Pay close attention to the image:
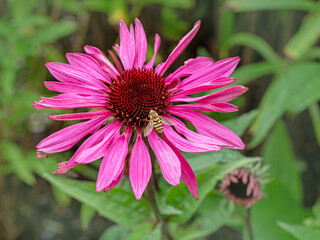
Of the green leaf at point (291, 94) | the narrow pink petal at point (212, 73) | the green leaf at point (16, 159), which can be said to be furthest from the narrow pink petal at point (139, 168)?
the green leaf at point (16, 159)

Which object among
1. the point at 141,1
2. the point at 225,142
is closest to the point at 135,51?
the point at 225,142

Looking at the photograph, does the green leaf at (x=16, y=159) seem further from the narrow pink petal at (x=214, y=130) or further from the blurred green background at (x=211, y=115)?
the narrow pink petal at (x=214, y=130)

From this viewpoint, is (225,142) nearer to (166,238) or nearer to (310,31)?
(166,238)

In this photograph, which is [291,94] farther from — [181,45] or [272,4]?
[181,45]

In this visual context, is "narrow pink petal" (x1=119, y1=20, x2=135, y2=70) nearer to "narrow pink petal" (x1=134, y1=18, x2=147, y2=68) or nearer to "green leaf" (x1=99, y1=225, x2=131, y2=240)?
"narrow pink petal" (x1=134, y1=18, x2=147, y2=68)

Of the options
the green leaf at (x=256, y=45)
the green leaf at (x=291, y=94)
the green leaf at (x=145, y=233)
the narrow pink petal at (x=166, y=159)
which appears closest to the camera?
the narrow pink petal at (x=166, y=159)

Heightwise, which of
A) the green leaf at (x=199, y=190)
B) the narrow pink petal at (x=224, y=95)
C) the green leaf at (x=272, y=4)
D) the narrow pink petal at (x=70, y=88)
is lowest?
the green leaf at (x=199, y=190)
